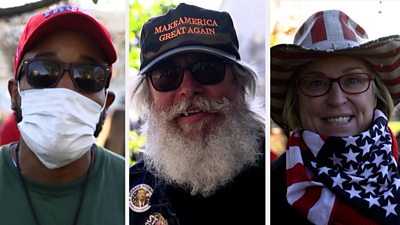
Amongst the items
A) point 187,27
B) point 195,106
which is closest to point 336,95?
point 195,106

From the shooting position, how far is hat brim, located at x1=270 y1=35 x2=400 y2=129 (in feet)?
8.15

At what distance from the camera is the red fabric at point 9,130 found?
254 cm

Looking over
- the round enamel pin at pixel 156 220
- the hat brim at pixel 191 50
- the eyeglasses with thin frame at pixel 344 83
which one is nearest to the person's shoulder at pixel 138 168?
the round enamel pin at pixel 156 220

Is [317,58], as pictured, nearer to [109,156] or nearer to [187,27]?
[187,27]

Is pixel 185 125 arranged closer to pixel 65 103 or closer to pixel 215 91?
pixel 215 91

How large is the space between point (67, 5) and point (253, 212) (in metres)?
1.29

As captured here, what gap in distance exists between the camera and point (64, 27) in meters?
2.47

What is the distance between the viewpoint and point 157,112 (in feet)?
8.36

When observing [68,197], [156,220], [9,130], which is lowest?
[156,220]

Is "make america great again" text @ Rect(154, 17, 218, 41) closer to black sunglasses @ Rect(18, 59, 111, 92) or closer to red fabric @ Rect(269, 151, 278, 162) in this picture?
black sunglasses @ Rect(18, 59, 111, 92)

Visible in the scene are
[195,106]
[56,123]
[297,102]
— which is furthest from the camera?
[297,102]

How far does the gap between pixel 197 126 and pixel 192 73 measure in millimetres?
253

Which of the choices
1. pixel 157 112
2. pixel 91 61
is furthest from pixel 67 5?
pixel 157 112

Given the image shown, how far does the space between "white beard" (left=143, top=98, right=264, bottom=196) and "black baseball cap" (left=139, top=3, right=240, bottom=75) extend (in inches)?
9.7
